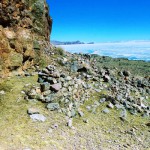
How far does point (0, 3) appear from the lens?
16578 mm

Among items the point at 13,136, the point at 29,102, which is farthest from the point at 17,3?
the point at 13,136

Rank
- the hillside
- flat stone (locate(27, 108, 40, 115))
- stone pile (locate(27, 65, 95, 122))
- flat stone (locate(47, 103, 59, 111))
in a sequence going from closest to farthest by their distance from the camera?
1. the hillside
2. flat stone (locate(27, 108, 40, 115))
3. flat stone (locate(47, 103, 59, 111))
4. stone pile (locate(27, 65, 95, 122))

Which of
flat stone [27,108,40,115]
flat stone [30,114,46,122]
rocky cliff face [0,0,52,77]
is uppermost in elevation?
rocky cliff face [0,0,52,77]

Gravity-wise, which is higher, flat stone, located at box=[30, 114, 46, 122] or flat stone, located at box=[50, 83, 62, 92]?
flat stone, located at box=[50, 83, 62, 92]

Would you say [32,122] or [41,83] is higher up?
[41,83]

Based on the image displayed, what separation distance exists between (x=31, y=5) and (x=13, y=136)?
12955 millimetres

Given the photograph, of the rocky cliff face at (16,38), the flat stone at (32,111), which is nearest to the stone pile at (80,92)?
the flat stone at (32,111)

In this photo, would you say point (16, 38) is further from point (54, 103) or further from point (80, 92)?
point (80, 92)

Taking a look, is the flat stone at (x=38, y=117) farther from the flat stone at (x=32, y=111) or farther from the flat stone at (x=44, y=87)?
the flat stone at (x=44, y=87)

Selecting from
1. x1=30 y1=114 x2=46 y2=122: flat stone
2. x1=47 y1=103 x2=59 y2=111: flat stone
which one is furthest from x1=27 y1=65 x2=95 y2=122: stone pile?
x1=30 y1=114 x2=46 y2=122: flat stone

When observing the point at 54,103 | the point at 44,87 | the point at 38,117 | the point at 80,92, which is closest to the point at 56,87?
the point at 44,87

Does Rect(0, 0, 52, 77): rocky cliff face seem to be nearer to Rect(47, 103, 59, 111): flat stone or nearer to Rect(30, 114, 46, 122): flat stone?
Rect(47, 103, 59, 111): flat stone

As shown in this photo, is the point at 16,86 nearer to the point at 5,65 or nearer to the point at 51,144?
the point at 5,65

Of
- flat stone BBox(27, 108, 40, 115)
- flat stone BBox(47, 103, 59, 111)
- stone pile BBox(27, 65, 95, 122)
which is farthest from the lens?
stone pile BBox(27, 65, 95, 122)
